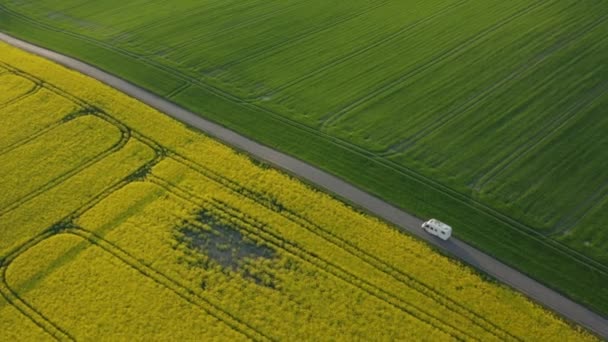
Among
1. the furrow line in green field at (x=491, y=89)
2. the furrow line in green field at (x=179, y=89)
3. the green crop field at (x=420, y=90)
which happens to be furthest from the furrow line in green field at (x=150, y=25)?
the furrow line in green field at (x=491, y=89)

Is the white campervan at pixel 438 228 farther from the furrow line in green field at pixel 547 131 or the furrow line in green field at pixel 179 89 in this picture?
the furrow line in green field at pixel 179 89

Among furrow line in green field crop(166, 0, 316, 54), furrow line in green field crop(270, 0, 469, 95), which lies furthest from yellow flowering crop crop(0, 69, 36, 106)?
furrow line in green field crop(270, 0, 469, 95)

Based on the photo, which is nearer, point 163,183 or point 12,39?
point 163,183

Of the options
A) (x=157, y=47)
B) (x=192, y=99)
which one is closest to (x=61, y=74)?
(x=157, y=47)

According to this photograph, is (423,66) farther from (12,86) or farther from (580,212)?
(12,86)

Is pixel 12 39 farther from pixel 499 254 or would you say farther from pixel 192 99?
pixel 499 254

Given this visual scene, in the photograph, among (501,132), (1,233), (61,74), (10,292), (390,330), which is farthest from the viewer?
(61,74)
